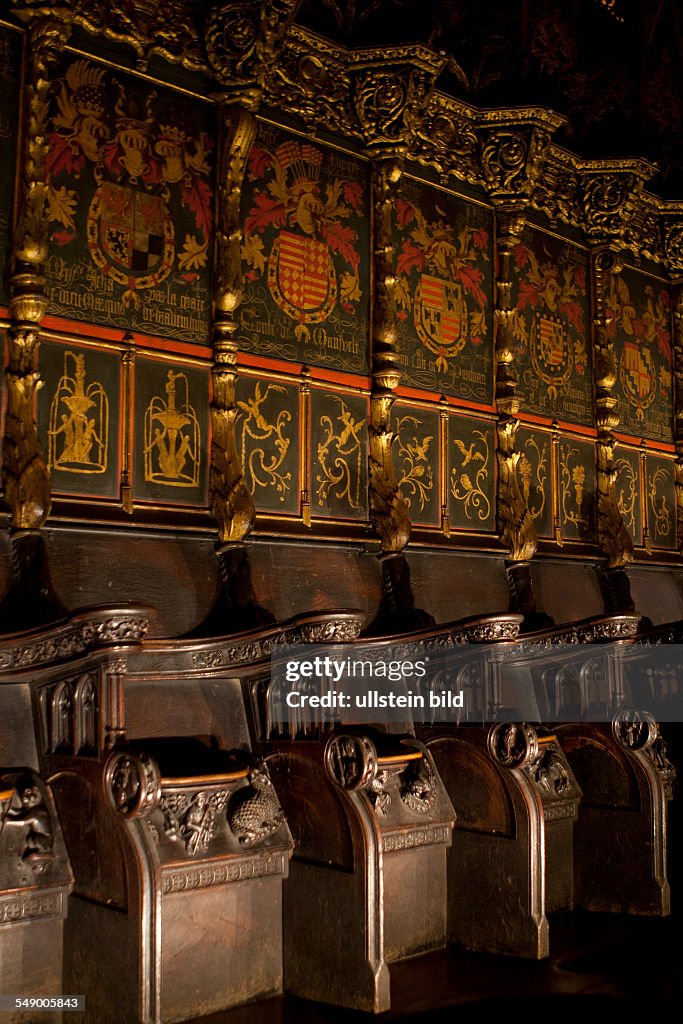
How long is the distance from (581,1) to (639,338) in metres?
2.14

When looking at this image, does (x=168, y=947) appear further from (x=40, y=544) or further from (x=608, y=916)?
(x=608, y=916)

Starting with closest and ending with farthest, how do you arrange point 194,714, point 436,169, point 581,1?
point 194,714
point 436,169
point 581,1

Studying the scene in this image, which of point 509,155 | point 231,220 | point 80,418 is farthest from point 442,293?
point 80,418

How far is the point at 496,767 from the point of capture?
420 centimetres

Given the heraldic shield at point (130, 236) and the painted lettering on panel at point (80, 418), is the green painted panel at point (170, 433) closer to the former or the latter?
the painted lettering on panel at point (80, 418)

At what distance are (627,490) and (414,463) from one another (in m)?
2.01

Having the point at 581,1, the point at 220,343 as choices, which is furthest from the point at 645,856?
the point at 581,1

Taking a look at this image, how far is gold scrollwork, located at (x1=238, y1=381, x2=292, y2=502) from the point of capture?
4715mm

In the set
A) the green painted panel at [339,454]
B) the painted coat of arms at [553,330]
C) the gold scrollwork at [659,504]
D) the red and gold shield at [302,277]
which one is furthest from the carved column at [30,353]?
the gold scrollwork at [659,504]

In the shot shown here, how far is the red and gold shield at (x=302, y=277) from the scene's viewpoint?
4.93 m

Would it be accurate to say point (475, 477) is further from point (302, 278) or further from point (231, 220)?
point (231, 220)

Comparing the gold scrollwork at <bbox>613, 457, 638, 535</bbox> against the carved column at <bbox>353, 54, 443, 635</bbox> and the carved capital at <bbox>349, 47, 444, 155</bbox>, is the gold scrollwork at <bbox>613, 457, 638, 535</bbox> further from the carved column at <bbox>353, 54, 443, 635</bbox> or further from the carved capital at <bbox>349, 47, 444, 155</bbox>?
the carved capital at <bbox>349, 47, 444, 155</bbox>

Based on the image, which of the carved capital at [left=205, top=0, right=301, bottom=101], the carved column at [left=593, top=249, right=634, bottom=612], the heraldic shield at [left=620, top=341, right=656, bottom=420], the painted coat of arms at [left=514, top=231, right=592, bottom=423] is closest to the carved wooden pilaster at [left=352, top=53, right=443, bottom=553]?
the carved capital at [left=205, top=0, right=301, bottom=101]

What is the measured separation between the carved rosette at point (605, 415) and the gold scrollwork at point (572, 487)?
15 cm
